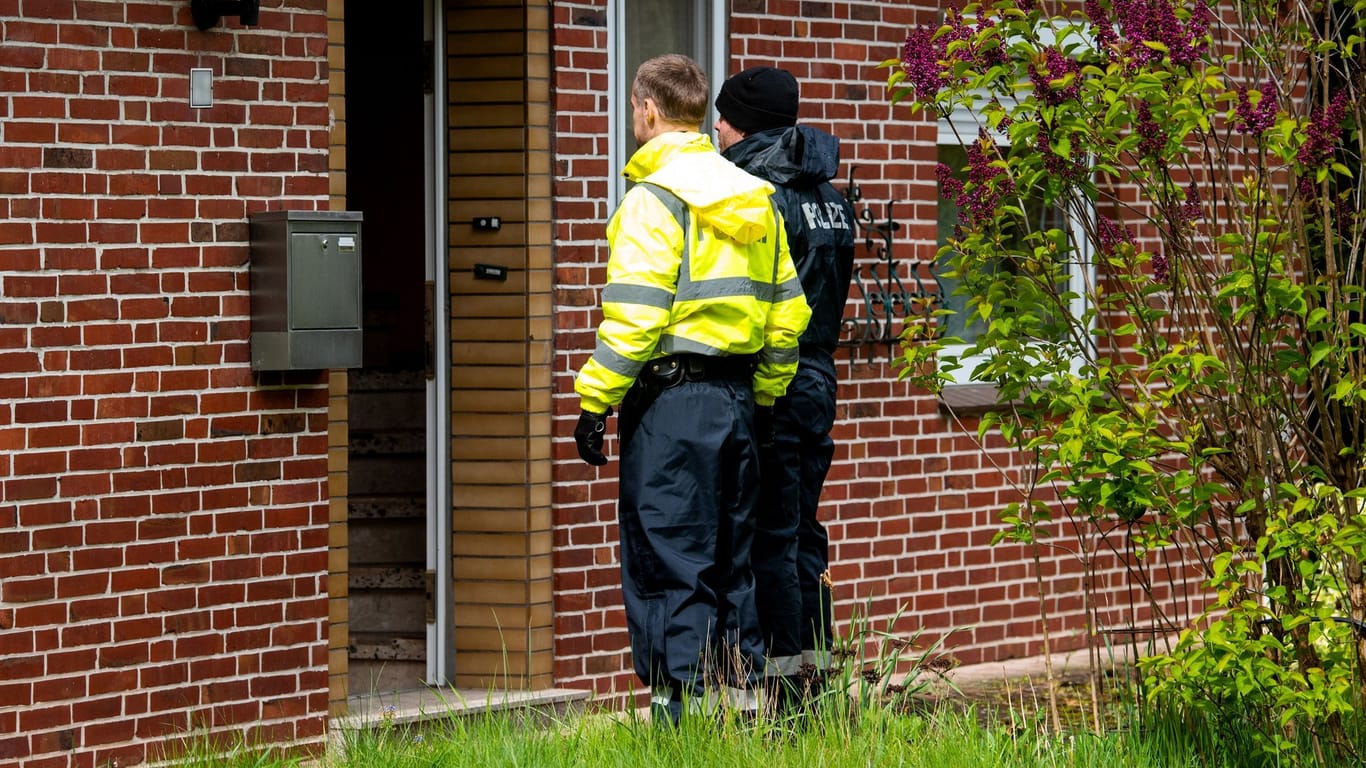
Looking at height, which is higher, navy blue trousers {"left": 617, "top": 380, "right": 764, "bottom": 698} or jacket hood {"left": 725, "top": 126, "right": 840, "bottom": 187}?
jacket hood {"left": 725, "top": 126, "right": 840, "bottom": 187}

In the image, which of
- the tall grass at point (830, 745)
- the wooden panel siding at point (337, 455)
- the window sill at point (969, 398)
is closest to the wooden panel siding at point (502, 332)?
the wooden panel siding at point (337, 455)

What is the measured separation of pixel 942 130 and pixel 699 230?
3565 millimetres

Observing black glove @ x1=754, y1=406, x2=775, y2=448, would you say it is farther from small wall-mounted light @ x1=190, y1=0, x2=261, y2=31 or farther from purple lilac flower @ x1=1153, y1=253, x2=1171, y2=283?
small wall-mounted light @ x1=190, y1=0, x2=261, y2=31

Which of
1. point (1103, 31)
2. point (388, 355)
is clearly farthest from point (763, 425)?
point (388, 355)

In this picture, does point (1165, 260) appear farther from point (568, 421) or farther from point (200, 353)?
point (200, 353)

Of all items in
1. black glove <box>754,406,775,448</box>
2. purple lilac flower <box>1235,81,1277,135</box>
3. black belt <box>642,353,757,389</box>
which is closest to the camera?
purple lilac flower <box>1235,81,1277,135</box>

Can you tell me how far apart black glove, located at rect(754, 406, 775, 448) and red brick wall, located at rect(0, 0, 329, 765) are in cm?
155

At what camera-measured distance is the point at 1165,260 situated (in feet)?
18.4

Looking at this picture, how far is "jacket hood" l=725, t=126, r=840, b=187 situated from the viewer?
6.38m

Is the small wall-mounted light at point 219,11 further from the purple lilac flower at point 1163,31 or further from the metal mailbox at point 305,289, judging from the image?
the purple lilac flower at point 1163,31

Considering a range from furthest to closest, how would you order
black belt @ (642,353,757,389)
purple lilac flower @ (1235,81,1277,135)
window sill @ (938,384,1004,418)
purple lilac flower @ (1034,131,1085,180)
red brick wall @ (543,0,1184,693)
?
window sill @ (938,384,1004,418) → red brick wall @ (543,0,1184,693) → black belt @ (642,353,757,389) → purple lilac flower @ (1034,131,1085,180) → purple lilac flower @ (1235,81,1277,135)

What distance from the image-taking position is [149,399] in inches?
242

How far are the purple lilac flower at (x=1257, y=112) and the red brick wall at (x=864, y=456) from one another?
3.07 metres

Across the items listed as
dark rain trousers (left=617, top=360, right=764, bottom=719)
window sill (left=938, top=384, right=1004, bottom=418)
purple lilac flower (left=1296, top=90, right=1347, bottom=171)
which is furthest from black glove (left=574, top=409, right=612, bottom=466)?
window sill (left=938, top=384, right=1004, bottom=418)
